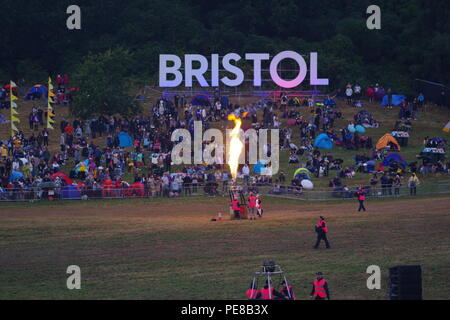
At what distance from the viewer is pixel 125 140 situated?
6975 cm

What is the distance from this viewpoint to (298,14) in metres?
98.9

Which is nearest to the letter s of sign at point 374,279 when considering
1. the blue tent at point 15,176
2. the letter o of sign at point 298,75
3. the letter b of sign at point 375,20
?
the blue tent at point 15,176

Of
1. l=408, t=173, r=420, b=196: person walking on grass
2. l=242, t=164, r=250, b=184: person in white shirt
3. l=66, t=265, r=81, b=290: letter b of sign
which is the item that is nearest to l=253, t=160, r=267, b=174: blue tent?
l=242, t=164, r=250, b=184: person in white shirt

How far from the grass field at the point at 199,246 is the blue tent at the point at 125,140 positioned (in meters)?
10.3

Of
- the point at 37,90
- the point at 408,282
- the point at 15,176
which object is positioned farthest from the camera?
the point at 37,90

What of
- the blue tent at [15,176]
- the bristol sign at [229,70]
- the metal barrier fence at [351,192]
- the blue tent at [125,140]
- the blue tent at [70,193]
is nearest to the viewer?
the metal barrier fence at [351,192]

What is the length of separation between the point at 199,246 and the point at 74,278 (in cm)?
782

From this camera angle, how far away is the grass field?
1500 inches

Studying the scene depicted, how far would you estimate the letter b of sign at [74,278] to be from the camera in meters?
38.0

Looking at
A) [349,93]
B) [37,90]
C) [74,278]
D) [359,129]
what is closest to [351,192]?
[359,129]

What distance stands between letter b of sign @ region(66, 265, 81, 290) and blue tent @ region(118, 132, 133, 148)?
28462 mm

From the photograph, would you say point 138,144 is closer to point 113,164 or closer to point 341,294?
point 113,164

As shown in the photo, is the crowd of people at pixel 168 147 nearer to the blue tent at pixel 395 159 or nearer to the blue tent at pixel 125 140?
the blue tent at pixel 125 140

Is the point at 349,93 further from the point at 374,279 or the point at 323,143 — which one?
the point at 374,279
